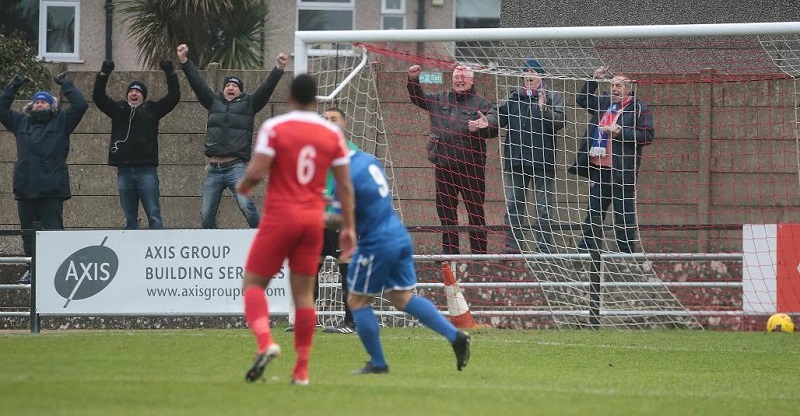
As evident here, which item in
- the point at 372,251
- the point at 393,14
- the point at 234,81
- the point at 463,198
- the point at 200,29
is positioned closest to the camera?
the point at 372,251

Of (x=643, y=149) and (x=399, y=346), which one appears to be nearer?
(x=399, y=346)

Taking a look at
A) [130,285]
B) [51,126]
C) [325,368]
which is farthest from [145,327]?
[325,368]

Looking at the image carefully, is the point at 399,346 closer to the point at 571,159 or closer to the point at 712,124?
the point at 571,159

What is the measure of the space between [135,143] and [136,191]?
0.60 metres

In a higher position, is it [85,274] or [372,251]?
[372,251]

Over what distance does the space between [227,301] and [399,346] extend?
287 centimetres

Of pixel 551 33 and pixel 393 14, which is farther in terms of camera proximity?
pixel 393 14

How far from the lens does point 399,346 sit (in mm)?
13117

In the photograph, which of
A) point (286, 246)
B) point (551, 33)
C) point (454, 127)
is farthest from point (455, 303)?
point (286, 246)

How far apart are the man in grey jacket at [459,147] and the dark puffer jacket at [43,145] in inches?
159

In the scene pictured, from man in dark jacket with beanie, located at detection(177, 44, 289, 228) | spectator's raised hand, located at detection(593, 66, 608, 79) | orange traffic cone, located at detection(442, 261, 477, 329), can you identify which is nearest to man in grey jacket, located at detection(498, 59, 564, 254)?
spectator's raised hand, located at detection(593, 66, 608, 79)

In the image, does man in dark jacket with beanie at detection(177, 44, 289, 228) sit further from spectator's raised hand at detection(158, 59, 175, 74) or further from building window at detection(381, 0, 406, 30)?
building window at detection(381, 0, 406, 30)

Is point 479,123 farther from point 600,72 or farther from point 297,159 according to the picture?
point 297,159

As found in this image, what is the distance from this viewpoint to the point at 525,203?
53.9 feet
